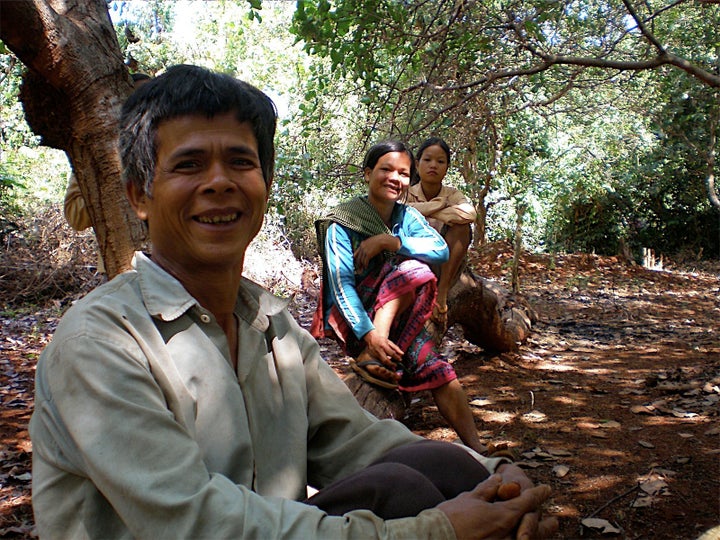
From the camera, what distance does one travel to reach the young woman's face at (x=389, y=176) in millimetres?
3824

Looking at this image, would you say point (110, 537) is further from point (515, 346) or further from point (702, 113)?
point (702, 113)

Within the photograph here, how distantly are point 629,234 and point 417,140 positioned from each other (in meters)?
9.68

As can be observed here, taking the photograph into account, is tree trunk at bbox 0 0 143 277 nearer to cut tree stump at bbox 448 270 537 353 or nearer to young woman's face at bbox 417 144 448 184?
young woman's face at bbox 417 144 448 184

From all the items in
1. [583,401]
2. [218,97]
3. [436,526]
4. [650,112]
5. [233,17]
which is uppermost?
[233,17]

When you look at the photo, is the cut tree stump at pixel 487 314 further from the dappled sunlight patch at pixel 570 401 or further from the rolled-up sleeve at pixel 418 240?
the rolled-up sleeve at pixel 418 240

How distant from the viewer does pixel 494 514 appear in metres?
1.48

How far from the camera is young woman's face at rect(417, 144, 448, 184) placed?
487 cm

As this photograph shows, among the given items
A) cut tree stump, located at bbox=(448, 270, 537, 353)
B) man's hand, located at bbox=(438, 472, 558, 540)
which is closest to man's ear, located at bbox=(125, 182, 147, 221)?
man's hand, located at bbox=(438, 472, 558, 540)

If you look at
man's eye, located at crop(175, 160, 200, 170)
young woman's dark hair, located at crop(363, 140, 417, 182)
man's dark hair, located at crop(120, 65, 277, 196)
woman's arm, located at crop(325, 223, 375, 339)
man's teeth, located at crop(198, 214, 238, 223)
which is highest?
young woman's dark hair, located at crop(363, 140, 417, 182)

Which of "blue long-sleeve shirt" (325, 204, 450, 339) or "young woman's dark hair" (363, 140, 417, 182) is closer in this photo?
"blue long-sleeve shirt" (325, 204, 450, 339)

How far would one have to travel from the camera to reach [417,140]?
7746mm

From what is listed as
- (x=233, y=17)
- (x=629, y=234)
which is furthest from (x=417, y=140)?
(x=233, y=17)

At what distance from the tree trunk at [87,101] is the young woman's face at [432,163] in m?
2.58

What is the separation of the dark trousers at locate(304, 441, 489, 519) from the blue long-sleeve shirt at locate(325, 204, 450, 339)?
1859 mm
